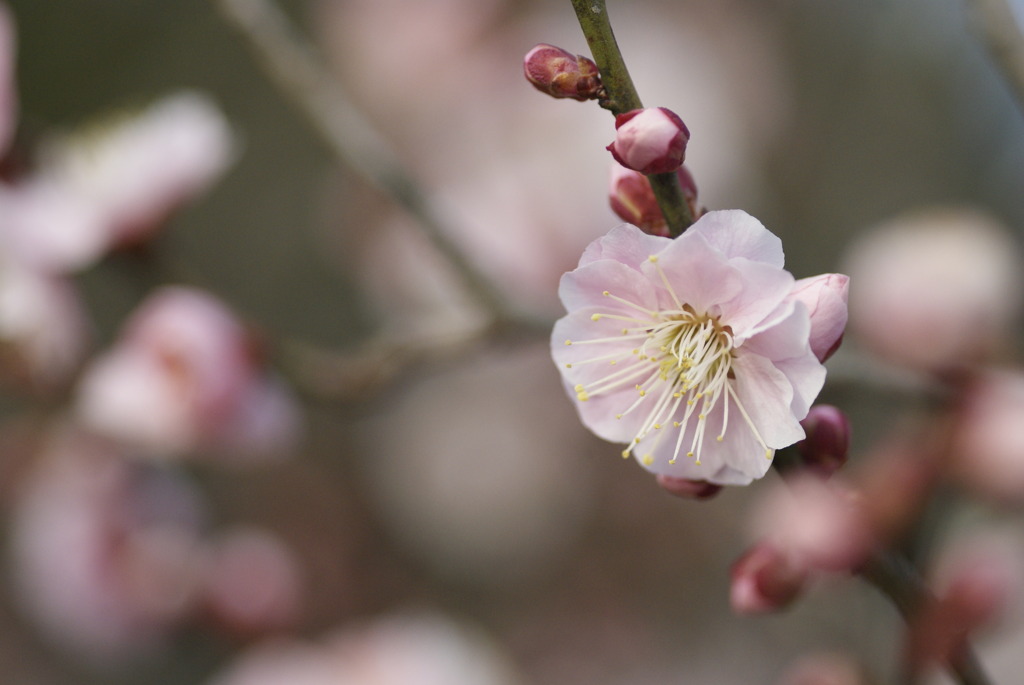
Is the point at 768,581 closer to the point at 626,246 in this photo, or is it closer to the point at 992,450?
the point at 626,246

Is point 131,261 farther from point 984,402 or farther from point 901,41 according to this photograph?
point 901,41

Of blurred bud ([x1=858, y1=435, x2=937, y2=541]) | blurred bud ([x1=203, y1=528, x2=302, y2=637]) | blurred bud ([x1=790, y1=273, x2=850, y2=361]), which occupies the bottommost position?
blurred bud ([x1=203, y1=528, x2=302, y2=637])

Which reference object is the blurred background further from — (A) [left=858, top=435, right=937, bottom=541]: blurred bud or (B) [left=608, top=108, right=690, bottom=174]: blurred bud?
(B) [left=608, top=108, right=690, bottom=174]: blurred bud

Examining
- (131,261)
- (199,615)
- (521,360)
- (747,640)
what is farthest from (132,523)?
(747,640)

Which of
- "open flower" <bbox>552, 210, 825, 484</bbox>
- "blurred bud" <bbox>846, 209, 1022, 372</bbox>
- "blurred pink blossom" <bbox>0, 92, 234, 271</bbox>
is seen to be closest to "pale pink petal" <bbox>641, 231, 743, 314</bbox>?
"open flower" <bbox>552, 210, 825, 484</bbox>

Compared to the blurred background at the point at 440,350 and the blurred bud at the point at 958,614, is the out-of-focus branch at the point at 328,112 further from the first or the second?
the blurred bud at the point at 958,614

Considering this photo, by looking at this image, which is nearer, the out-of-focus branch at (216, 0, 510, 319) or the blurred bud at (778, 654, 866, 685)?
the blurred bud at (778, 654, 866, 685)

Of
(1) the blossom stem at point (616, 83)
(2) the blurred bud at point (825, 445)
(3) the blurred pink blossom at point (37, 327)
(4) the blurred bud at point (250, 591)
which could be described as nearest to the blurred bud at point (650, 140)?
(1) the blossom stem at point (616, 83)

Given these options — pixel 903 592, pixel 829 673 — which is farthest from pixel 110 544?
pixel 903 592
